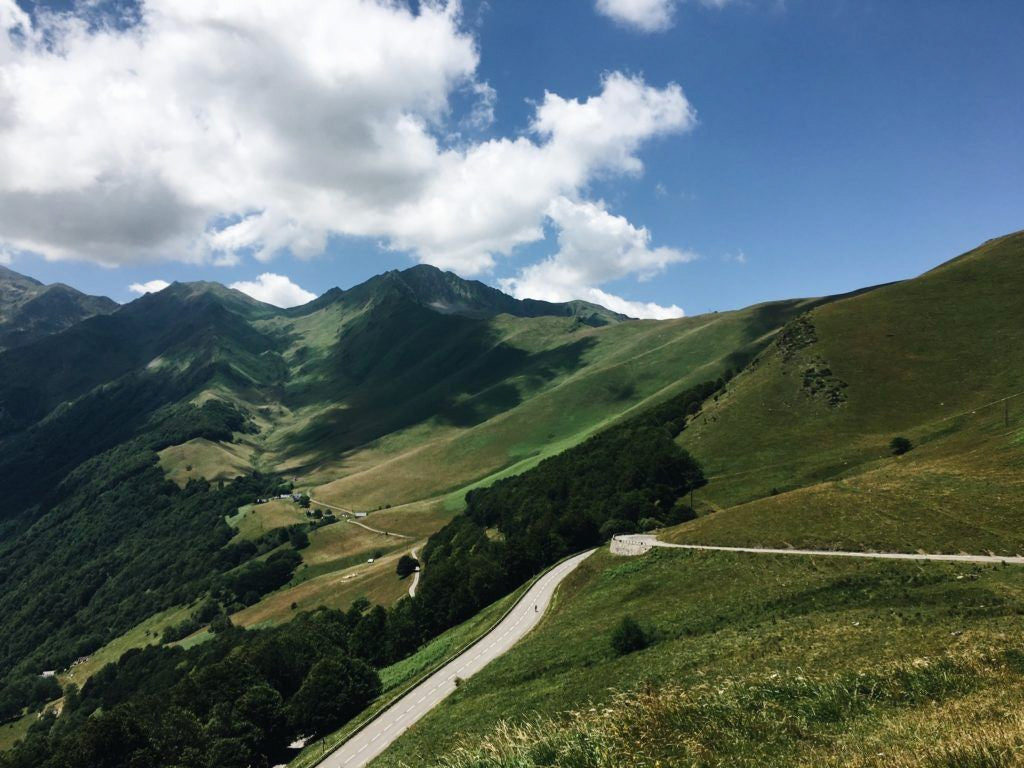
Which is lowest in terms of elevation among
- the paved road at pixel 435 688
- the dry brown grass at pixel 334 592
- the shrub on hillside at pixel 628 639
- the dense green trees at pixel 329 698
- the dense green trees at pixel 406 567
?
the dry brown grass at pixel 334 592

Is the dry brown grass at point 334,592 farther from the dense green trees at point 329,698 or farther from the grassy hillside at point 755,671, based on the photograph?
the grassy hillside at point 755,671

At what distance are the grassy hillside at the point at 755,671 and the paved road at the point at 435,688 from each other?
3.60 meters

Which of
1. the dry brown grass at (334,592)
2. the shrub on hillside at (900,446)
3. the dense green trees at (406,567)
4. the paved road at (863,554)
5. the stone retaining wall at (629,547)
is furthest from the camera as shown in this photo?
the dense green trees at (406,567)

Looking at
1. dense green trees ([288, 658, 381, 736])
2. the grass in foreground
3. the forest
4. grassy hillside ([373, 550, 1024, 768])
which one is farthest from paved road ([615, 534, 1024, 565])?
dense green trees ([288, 658, 381, 736])

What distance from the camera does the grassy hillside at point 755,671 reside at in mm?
11867

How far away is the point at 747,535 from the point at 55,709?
201 metres

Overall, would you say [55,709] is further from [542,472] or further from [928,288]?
[928,288]

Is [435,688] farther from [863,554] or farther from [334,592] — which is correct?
[334,592]

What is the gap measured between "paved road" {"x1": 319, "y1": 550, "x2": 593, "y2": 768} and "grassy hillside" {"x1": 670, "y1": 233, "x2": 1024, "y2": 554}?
820 inches

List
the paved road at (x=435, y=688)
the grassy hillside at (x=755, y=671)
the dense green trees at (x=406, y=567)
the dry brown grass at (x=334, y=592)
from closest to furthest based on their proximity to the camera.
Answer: the grassy hillside at (x=755, y=671), the paved road at (x=435, y=688), the dry brown grass at (x=334, y=592), the dense green trees at (x=406, y=567)

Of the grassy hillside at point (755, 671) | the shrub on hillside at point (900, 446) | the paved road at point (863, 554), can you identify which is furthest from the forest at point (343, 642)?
the shrub on hillside at point (900, 446)

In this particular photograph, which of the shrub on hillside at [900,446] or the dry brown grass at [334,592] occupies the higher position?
the shrub on hillside at [900,446]

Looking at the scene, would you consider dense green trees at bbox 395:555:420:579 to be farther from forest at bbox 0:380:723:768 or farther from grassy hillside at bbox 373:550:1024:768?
grassy hillside at bbox 373:550:1024:768

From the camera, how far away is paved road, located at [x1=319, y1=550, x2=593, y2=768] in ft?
148
